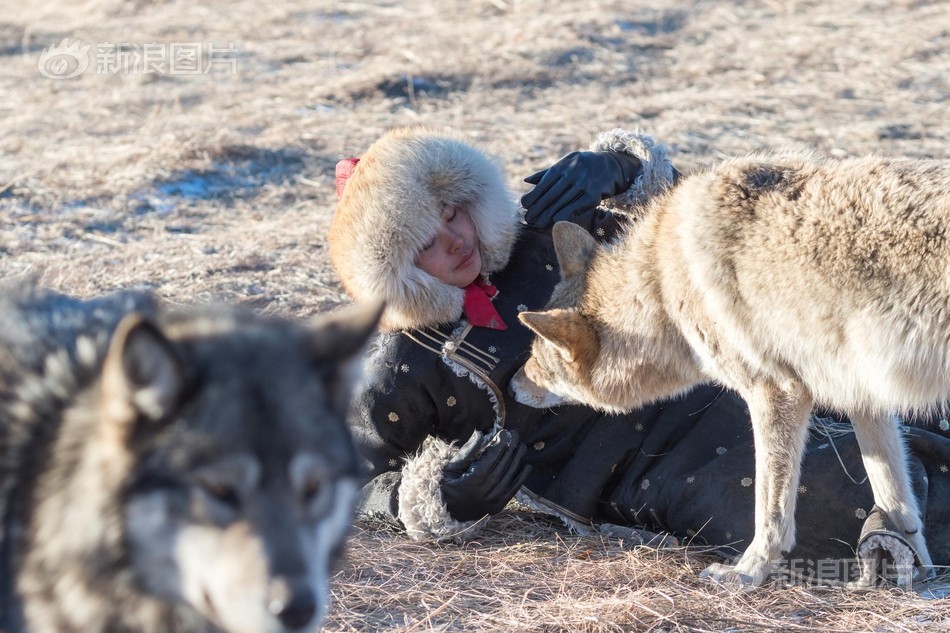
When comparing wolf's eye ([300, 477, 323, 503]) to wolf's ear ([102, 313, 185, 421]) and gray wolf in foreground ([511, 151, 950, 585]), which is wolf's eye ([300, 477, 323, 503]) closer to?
wolf's ear ([102, 313, 185, 421])

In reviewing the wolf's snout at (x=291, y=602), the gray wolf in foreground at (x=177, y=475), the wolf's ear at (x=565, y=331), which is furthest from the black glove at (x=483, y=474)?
the wolf's snout at (x=291, y=602)

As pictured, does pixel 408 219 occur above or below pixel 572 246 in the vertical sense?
above

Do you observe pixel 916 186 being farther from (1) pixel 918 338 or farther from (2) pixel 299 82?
(2) pixel 299 82

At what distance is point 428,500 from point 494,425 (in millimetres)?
493

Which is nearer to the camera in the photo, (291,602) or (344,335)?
(291,602)

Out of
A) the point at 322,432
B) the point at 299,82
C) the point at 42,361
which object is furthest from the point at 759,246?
the point at 299,82

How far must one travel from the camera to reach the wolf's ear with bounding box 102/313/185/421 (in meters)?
1.78

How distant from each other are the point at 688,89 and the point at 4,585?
9737 mm

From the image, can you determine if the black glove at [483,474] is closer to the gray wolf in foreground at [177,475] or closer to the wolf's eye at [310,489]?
the gray wolf in foreground at [177,475]

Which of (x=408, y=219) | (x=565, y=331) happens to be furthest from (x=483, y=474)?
(x=408, y=219)

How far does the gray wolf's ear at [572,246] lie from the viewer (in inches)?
173

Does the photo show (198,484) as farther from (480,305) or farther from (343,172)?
(343,172)

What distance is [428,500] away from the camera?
4.02 meters

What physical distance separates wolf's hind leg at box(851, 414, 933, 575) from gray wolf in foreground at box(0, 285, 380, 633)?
2548mm
